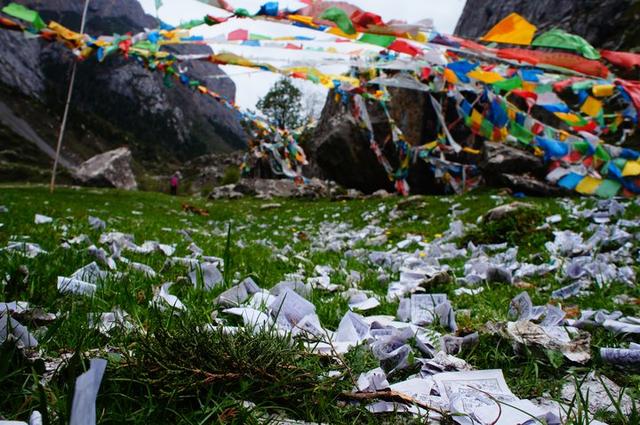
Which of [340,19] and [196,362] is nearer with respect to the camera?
[196,362]

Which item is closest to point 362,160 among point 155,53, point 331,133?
point 331,133

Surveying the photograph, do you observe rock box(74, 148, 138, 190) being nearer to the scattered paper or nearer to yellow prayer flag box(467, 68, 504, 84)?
yellow prayer flag box(467, 68, 504, 84)

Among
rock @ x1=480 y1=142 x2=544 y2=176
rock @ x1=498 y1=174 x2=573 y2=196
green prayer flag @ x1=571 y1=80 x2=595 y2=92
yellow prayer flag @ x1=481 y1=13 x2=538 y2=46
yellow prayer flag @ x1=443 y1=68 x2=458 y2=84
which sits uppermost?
yellow prayer flag @ x1=481 y1=13 x2=538 y2=46

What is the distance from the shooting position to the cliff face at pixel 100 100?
96188 millimetres

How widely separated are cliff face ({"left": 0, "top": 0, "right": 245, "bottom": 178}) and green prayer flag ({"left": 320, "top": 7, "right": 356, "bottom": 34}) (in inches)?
2738

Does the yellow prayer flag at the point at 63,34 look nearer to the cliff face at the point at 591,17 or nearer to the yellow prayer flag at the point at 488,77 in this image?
the yellow prayer flag at the point at 488,77

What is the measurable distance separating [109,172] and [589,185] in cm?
3732

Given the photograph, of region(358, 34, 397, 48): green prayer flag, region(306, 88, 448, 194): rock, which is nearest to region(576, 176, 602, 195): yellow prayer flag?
region(358, 34, 397, 48): green prayer flag

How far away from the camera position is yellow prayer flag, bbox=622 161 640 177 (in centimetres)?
705

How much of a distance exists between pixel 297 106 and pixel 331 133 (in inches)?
2062

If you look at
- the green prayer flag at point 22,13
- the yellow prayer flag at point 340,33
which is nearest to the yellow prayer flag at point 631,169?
the yellow prayer flag at point 340,33

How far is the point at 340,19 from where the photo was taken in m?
6.46

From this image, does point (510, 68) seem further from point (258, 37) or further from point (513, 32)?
point (258, 37)

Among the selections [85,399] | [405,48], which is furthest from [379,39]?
[85,399]
